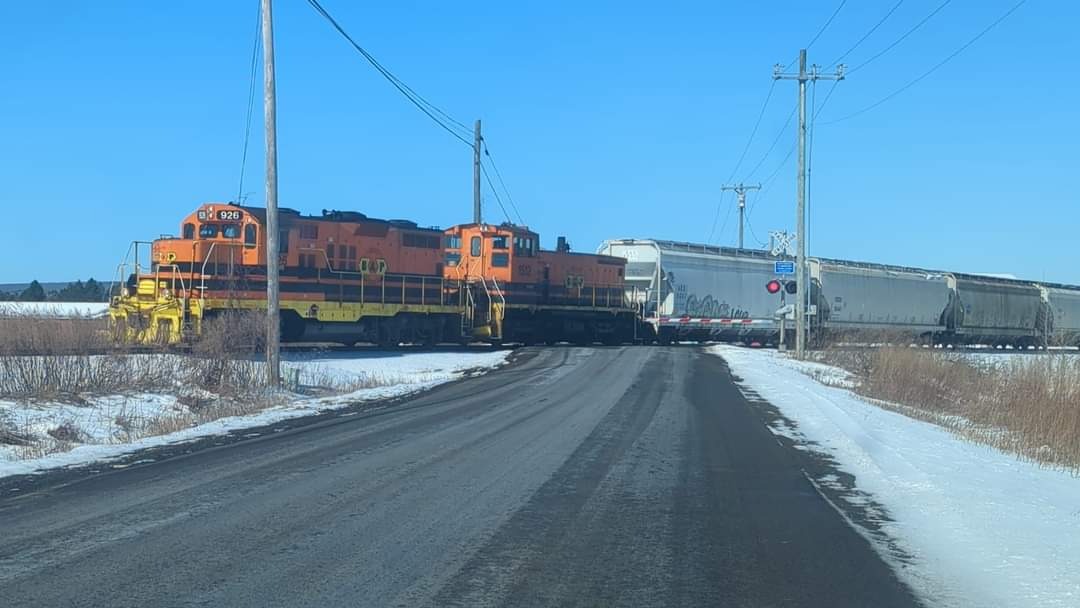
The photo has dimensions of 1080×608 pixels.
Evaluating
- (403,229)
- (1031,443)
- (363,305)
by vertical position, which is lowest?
(1031,443)

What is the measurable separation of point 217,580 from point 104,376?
13.4m

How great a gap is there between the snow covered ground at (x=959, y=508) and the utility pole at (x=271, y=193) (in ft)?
32.1

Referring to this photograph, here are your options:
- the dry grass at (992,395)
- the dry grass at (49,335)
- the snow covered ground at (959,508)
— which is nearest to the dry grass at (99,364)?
the dry grass at (49,335)

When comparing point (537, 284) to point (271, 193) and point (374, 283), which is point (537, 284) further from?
point (271, 193)

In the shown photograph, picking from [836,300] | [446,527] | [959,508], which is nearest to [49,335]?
[446,527]

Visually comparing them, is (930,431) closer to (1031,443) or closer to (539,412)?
(1031,443)

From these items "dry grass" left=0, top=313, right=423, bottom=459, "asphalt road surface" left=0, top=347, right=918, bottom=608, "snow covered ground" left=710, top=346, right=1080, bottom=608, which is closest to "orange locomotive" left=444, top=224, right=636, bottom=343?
"dry grass" left=0, top=313, right=423, bottom=459

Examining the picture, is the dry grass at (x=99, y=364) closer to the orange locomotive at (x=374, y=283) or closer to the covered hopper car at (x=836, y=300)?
the orange locomotive at (x=374, y=283)

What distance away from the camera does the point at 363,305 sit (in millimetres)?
31297

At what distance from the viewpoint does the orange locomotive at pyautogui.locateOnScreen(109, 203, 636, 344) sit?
27172mm

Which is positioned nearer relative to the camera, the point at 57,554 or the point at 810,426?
the point at 57,554

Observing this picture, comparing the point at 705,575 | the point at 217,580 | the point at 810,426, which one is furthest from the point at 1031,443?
the point at 217,580

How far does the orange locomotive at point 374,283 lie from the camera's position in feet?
89.1

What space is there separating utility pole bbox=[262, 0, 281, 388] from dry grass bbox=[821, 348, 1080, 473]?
12.7 m
